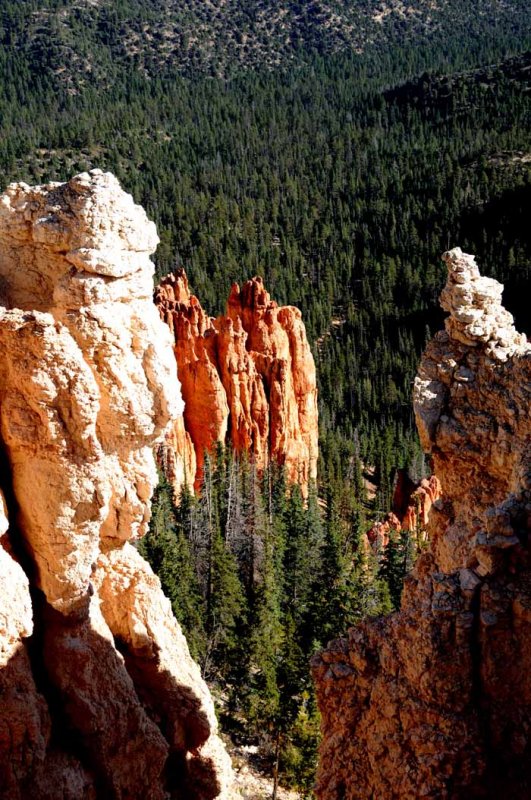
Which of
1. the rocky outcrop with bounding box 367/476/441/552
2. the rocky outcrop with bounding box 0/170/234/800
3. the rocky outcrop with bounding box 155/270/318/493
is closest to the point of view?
the rocky outcrop with bounding box 0/170/234/800

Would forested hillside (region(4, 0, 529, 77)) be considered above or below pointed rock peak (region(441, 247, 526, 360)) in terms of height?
above

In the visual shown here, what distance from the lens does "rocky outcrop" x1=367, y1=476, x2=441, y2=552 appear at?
33022mm

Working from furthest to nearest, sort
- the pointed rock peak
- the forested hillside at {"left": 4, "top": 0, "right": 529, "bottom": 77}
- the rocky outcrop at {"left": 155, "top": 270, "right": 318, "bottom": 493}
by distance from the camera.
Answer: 1. the forested hillside at {"left": 4, "top": 0, "right": 529, "bottom": 77}
2. the rocky outcrop at {"left": 155, "top": 270, "right": 318, "bottom": 493}
3. the pointed rock peak

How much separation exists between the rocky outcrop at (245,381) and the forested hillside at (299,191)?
84.6 inches

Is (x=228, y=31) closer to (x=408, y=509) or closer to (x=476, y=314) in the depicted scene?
(x=408, y=509)

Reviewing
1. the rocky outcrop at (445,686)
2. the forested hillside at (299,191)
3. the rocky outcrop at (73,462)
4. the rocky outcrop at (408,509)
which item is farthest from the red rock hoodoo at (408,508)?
the rocky outcrop at (445,686)

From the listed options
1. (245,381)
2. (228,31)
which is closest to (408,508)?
(245,381)

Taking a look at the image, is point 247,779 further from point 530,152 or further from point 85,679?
point 530,152

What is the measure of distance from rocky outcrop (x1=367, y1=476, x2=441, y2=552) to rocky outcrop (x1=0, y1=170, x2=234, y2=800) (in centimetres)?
2443

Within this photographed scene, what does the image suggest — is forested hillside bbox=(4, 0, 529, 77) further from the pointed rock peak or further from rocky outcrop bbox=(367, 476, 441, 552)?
the pointed rock peak

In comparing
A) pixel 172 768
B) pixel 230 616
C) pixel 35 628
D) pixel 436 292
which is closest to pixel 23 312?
pixel 35 628

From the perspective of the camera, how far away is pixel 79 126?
102438mm

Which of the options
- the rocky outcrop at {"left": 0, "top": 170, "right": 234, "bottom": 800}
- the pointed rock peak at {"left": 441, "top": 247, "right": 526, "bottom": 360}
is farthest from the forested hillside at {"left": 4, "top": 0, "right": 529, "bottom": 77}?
the rocky outcrop at {"left": 0, "top": 170, "right": 234, "bottom": 800}

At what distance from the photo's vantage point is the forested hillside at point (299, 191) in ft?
74.4
